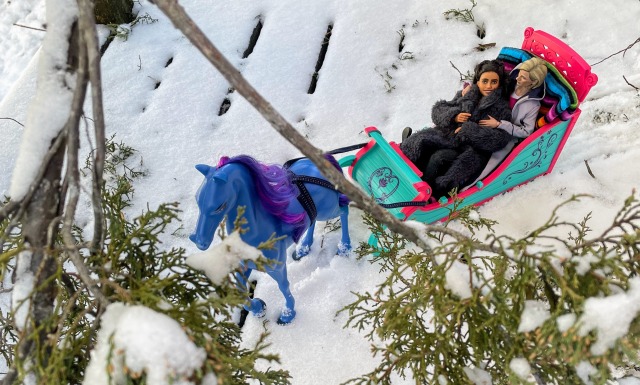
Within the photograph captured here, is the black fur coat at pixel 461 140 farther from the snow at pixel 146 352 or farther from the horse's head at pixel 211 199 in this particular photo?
the snow at pixel 146 352

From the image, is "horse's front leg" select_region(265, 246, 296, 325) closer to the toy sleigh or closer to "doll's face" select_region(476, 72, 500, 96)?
the toy sleigh

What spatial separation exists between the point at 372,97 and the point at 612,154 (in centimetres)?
213

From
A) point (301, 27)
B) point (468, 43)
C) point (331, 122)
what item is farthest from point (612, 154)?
point (301, 27)

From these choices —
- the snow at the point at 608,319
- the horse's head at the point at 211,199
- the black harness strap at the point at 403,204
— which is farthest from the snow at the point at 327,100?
the snow at the point at 608,319

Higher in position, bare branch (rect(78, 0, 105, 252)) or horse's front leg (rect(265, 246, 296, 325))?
bare branch (rect(78, 0, 105, 252))

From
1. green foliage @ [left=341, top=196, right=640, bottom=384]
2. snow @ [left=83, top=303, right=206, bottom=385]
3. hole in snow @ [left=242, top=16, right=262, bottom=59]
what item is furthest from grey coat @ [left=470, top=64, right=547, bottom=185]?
snow @ [left=83, top=303, right=206, bottom=385]

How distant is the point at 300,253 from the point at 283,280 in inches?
23.5

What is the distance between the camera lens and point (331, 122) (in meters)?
4.64

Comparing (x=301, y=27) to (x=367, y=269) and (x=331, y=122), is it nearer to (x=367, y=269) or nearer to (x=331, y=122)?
(x=331, y=122)

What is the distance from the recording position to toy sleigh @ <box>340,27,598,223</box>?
3.64m

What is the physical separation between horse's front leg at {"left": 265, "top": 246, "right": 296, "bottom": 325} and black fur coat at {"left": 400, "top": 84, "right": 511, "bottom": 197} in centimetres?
135

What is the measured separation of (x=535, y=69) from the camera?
12.1ft

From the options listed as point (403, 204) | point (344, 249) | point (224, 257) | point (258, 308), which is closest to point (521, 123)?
point (403, 204)

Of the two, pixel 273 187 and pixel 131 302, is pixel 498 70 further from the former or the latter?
pixel 131 302
